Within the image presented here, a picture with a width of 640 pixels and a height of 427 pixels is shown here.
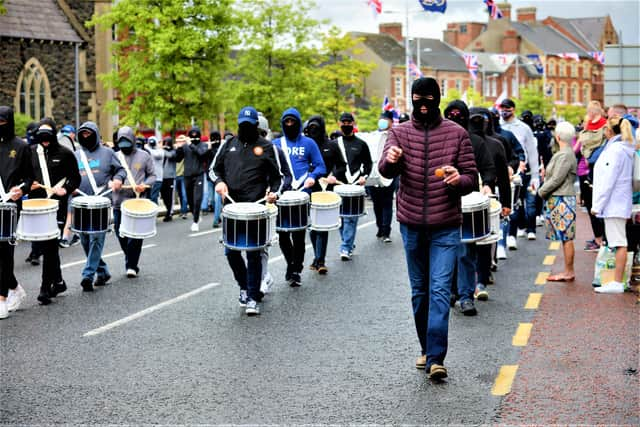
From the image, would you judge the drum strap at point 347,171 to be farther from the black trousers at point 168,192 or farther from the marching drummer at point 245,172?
the black trousers at point 168,192

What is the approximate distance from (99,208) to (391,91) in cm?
8617

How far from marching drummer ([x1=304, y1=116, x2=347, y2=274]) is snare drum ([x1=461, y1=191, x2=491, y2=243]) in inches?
166

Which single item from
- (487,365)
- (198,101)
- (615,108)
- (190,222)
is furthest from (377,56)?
A: (487,365)

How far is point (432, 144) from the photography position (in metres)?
7.93

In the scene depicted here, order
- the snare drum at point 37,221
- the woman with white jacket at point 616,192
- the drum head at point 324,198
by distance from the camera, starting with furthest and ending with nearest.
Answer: the drum head at point 324,198
the woman with white jacket at point 616,192
the snare drum at point 37,221

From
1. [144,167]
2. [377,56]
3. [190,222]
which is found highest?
[377,56]

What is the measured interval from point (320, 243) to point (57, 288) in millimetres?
3880

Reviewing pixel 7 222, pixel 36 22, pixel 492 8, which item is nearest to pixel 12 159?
pixel 7 222

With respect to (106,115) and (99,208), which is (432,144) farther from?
(106,115)

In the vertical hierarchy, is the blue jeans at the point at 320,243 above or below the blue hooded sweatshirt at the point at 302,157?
below

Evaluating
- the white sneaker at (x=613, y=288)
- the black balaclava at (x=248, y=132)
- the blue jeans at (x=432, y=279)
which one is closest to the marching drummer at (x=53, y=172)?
Result: the black balaclava at (x=248, y=132)

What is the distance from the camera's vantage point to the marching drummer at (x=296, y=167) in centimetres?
1314

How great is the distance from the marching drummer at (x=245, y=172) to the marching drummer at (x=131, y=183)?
3.00m

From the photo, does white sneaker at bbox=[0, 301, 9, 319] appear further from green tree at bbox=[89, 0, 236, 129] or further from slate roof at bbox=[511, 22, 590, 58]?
slate roof at bbox=[511, 22, 590, 58]
